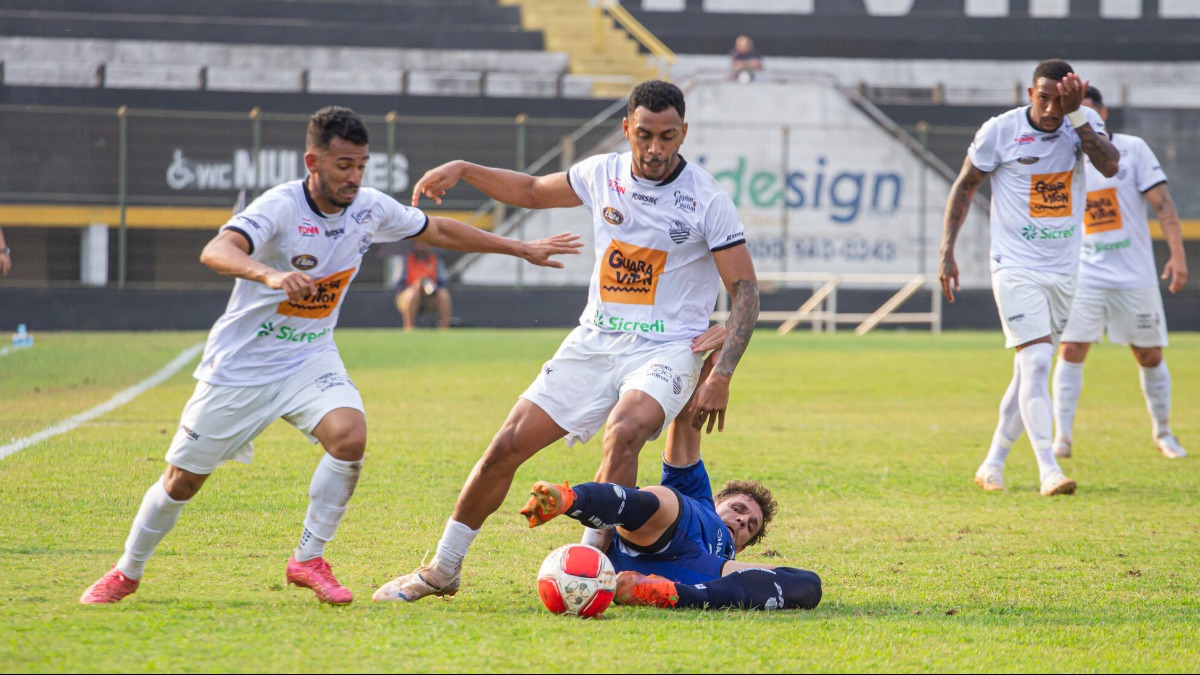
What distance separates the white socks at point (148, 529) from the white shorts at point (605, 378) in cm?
136

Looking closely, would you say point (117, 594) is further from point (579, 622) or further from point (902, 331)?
point (902, 331)

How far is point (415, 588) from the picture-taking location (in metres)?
4.84

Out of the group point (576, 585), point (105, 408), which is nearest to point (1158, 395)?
point (576, 585)

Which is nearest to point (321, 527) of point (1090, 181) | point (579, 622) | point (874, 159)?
point (579, 622)

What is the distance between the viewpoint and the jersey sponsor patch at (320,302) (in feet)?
16.1

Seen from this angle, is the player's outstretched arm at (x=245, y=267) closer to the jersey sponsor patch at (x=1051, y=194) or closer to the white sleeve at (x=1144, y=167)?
the jersey sponsor patch at (x=1051, y=194)

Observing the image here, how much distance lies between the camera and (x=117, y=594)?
15.1 feet

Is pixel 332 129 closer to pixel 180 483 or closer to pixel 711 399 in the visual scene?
pixel 180 483

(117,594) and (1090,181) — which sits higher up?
(1090,181)

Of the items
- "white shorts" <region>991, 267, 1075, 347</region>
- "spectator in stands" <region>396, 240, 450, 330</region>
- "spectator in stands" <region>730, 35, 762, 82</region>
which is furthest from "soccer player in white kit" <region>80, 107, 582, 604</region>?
"spectator in stands" <region>730, 35, 762, 82</region>

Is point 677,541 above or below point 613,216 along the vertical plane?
below

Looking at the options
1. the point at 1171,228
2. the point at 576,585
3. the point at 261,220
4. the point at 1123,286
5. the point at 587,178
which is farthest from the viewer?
the point at 1123,286

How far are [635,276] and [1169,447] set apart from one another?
590cm

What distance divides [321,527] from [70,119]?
22.0 m
